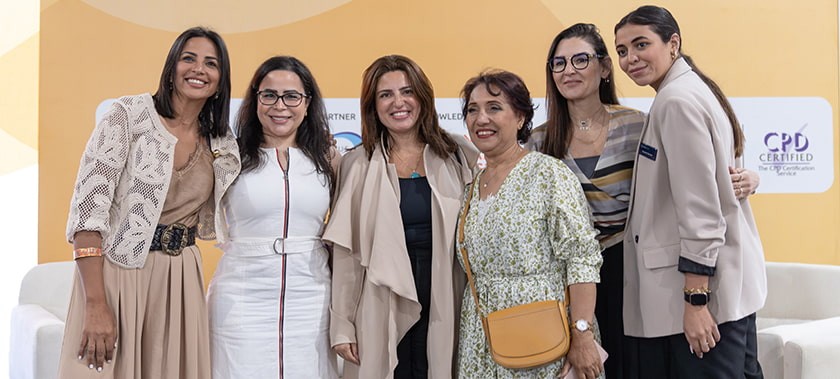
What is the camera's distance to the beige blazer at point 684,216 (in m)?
2.14

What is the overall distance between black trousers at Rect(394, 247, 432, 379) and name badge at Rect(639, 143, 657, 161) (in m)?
0.88

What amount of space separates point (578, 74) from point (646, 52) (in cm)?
36

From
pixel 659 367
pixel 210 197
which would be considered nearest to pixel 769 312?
pixel 659 367

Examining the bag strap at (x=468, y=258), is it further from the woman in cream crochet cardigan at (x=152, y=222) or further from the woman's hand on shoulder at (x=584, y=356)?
the woman in cream crochet cardigan at (x=152, y=222)

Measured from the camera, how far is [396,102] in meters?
2.75

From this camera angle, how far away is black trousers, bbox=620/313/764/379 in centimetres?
221

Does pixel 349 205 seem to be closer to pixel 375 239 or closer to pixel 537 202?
pixel 375 239

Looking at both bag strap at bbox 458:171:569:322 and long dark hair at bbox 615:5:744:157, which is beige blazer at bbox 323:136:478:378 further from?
long dark hair at bbox 615:5:744:157

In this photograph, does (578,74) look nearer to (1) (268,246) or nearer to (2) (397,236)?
(2) (397,236)

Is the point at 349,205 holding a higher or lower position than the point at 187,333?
higher

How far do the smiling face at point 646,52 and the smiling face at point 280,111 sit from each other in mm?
1271

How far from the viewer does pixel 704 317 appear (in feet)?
7.14

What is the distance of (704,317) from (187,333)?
5.85 ft

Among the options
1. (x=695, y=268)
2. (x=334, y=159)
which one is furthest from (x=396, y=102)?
(x=695, y=268)
